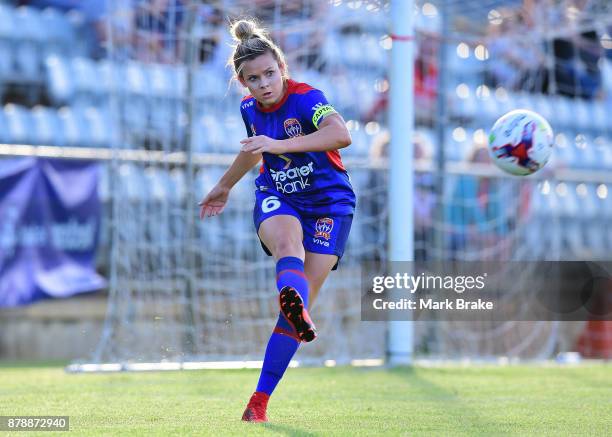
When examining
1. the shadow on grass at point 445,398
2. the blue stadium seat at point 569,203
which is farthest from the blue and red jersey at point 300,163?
the blue stadium seat at point 569,203

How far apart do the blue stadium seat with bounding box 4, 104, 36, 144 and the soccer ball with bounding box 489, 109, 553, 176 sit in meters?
7.65

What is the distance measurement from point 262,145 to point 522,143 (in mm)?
2452

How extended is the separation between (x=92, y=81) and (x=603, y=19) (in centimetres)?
638

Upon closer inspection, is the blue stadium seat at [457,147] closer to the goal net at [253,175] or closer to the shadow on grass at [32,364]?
the goal net at [253,175]

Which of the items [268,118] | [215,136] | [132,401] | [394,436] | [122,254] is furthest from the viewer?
[215,136]

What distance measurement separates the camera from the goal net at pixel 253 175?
29.5 ft

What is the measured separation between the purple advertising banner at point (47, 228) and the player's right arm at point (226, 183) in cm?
538

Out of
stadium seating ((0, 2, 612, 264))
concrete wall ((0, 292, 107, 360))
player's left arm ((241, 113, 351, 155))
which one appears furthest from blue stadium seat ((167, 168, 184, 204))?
player's left arm ((241, 113, 351, 155))

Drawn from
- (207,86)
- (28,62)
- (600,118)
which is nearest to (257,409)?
(207,86)

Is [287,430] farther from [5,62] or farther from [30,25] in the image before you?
[30,25]

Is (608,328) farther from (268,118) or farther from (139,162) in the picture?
(268,118)

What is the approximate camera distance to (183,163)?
9.39 meters

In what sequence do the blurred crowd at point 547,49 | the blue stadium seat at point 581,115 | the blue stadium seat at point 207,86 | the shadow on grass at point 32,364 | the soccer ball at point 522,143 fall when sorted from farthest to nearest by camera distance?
the blue stadium seat at point 581,115 → the blurred crowd at point 547,49 → the blue stadium seat at point 207,86 → the shadow on grass at point 32,364 → the soccer ball at point 522,143

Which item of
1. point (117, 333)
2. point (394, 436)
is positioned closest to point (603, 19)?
point (117, 333)
